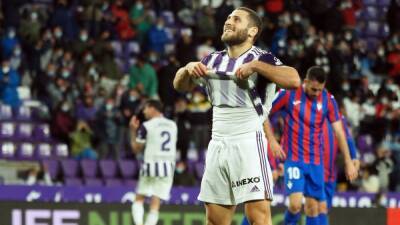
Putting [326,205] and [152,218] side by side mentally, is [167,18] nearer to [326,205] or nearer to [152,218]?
[152,218]

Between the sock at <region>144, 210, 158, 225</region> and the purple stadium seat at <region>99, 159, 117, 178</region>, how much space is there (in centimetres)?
567

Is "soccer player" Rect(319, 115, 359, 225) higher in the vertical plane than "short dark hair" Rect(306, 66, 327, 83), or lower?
lower

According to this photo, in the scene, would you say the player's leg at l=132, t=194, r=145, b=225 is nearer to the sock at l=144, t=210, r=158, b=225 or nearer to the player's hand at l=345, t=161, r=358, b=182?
the sock at l=144, t=210, r=158, b=225

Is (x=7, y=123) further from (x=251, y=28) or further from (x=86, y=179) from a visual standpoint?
(x=251, y=28)

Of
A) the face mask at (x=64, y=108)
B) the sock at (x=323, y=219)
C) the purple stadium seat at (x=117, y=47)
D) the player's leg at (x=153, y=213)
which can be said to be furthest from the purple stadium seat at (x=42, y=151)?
the sock at (x=323, y=219)

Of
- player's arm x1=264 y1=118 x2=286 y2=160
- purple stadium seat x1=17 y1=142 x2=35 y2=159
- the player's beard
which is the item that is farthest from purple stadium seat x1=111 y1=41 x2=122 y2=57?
the player's beard


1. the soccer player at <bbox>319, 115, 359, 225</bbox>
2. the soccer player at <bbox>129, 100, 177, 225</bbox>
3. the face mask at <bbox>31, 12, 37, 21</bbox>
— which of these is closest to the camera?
the soccer player at <bbox>319, 115, 359, 225</bbox>

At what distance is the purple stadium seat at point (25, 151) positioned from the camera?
1906cm

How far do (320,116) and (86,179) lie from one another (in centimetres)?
805

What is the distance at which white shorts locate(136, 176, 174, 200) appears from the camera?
47.7 feet

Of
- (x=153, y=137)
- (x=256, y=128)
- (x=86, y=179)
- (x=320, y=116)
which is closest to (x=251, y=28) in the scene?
(x=256, y=128)

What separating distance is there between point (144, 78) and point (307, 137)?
966 centimetres

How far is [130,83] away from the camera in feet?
68.8

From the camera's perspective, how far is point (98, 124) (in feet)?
65.0
